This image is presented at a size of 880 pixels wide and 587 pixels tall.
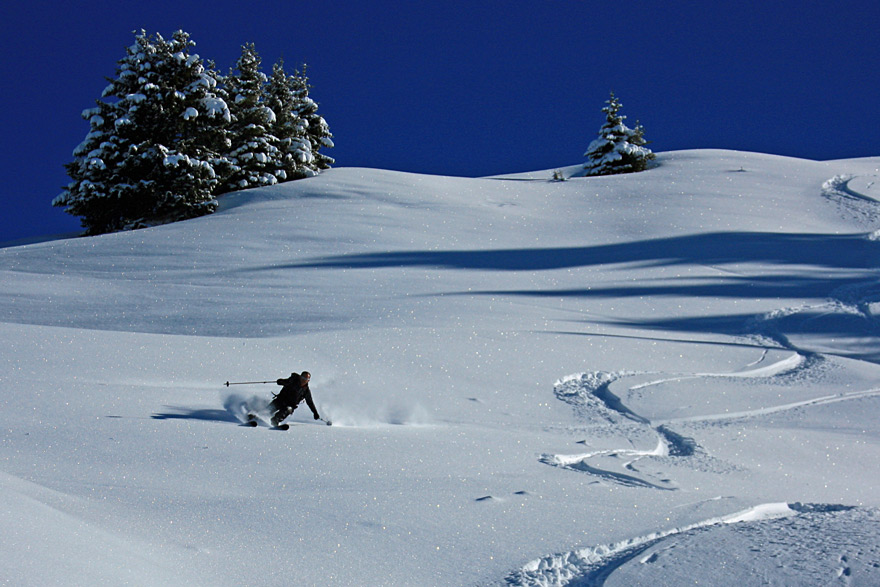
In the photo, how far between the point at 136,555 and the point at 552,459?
3.95 m

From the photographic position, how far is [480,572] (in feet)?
13.4

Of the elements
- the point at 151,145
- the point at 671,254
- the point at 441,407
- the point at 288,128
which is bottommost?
the point at 441,407

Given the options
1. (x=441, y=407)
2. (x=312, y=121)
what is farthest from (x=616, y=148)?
(x=441, y=407)

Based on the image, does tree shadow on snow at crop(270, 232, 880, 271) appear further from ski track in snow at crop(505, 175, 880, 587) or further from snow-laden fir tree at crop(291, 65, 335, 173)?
snow-laden fir tree at crop(291, 65, 335, 173)

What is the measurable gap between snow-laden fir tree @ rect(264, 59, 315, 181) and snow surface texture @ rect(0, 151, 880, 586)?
31.3 ft

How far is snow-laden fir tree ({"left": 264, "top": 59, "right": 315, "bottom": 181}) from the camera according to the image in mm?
31359

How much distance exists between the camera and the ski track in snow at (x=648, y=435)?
4.15 metres

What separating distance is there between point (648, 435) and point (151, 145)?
944 inches

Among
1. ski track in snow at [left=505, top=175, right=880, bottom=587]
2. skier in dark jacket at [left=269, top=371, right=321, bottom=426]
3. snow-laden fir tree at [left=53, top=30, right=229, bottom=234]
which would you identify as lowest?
ski track in snow at [left=505, top=175, right=880, bottom=587]

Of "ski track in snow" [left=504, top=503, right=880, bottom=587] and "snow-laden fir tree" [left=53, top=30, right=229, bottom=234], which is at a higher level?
"snow-laden fir tree" [left=53, top=30, right=229, bottom=234]

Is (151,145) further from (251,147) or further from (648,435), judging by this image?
(648,435)

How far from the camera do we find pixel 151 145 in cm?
2664

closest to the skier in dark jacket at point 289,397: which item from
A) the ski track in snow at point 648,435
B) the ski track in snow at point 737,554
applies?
the ski track in snow at point 648,435

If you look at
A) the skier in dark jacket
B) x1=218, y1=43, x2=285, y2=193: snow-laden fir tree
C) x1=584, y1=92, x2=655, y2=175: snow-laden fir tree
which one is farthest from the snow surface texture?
x1=584, y1=92, x2=655, y2=175: snow-laden fir tree
